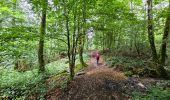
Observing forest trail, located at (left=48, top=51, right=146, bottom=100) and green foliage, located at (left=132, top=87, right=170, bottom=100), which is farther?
forest trail, located at (left=48, top=51, right=146, bottom=100)

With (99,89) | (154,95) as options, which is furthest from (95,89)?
(154,95)

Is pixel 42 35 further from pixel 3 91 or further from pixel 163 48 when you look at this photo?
pixel 163 48

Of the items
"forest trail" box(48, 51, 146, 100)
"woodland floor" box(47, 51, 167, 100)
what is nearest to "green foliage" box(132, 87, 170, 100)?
"woodland floor" box(47, 51, 167, 100)

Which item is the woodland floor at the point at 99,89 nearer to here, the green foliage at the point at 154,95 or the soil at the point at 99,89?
the soil at the point at 99,89

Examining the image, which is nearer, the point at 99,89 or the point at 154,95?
the point at 154,95

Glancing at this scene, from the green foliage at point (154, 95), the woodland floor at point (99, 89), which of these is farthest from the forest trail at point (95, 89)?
the green foliage at point (154, 95)

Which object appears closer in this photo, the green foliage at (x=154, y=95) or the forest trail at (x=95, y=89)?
the green foliage at (x=154, y=95)

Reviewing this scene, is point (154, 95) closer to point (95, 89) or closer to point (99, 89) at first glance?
point (99, 89)

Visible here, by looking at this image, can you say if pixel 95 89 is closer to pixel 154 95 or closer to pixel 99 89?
pixel 99 89

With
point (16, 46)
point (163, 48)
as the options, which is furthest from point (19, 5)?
point (163, 48)

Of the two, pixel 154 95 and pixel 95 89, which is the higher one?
pixel 95 89

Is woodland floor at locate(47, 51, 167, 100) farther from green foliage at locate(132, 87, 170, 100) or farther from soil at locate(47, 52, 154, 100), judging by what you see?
green foliage at locate(132, 87, 170, 100)

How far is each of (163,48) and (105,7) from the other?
5.94m

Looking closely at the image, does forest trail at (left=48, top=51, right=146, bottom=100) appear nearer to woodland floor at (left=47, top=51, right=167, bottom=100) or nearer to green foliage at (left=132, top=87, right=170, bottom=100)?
woodland floor at (left=47, top=51, right=167, bottom=100)
